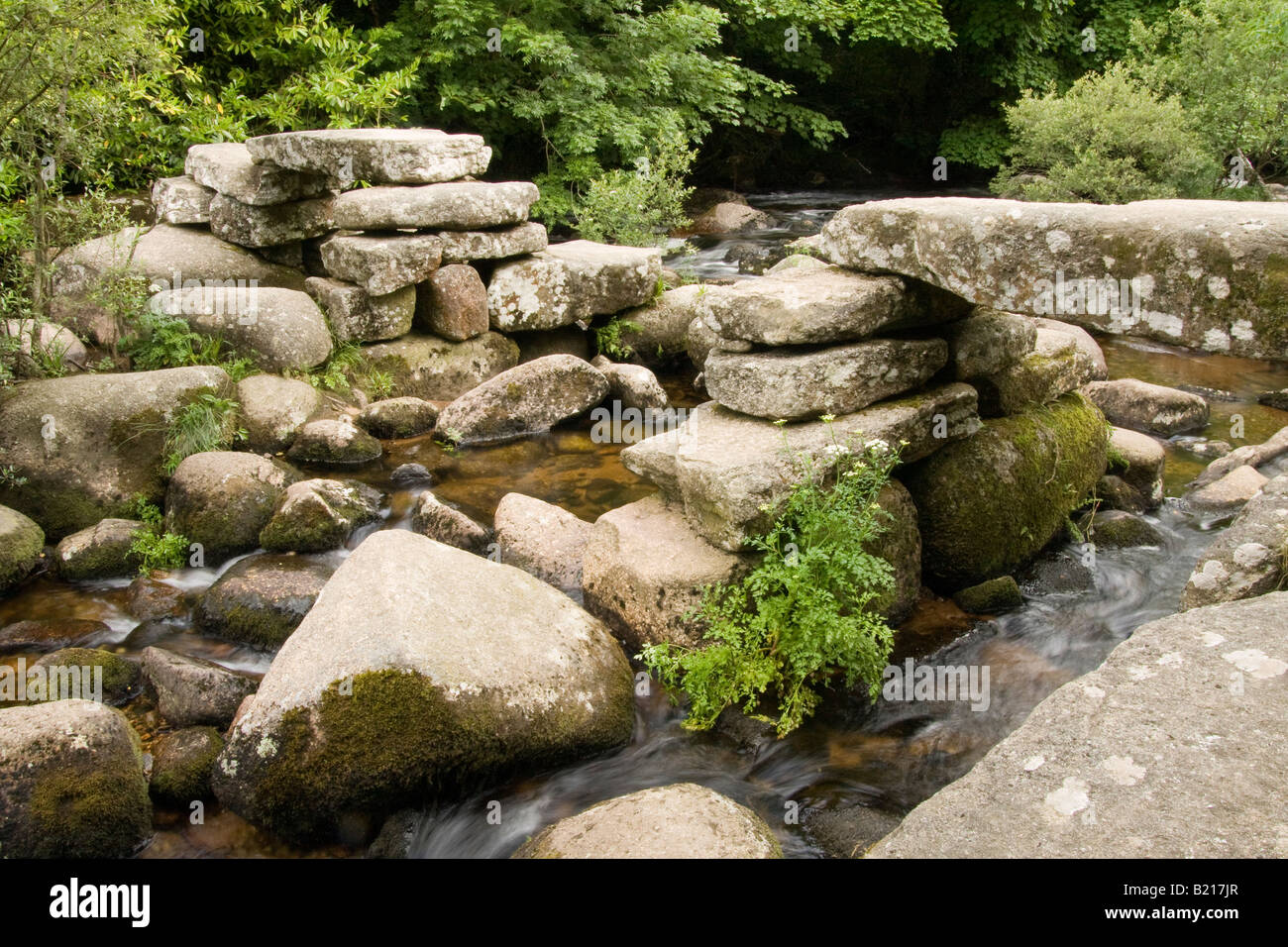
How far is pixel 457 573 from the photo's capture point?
5.52 meters

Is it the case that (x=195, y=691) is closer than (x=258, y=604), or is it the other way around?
(x=195, y=691)

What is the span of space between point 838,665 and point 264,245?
843cm

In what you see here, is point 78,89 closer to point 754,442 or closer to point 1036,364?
point 754,442

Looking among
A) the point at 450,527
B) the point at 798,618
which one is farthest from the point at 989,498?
the point at 450,527

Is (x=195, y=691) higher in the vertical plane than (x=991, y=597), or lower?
lower

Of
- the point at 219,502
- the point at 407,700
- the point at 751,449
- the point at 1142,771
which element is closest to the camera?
the point at 1142,771

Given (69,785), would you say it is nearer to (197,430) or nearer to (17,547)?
(17,547)

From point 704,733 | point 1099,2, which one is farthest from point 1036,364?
point 1099,2

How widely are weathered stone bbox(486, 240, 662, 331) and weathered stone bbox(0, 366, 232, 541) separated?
3.90 m

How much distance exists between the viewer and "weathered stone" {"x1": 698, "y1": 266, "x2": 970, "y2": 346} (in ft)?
19.6

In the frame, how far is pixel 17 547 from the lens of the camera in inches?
273

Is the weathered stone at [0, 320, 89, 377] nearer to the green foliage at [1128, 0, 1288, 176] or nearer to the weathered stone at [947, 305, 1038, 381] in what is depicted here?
the weathered stone at [947, 305, 1038, 381]

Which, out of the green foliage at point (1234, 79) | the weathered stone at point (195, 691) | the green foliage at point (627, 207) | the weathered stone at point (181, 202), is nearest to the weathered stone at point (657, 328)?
the green foliage at point (627, 207)

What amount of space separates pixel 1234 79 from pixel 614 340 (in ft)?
39.7
